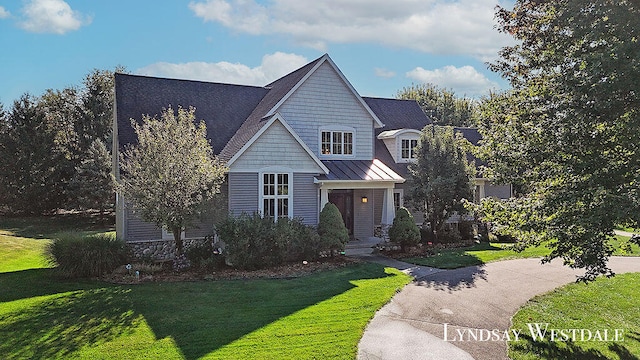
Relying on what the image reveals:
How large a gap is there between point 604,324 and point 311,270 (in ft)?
25.6

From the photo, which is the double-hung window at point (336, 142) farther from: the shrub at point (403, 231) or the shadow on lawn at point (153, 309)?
the shadow on lawn at point (153, 309)

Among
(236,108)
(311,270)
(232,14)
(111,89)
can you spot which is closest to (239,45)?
(232,14)

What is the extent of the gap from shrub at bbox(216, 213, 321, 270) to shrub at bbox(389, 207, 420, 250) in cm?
394

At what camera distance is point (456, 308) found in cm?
989

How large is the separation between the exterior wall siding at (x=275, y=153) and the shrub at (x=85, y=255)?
15.5 feet

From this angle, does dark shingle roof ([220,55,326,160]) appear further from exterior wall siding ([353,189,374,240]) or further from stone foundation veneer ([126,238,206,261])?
exterior wall siding ([353,189,374,240])

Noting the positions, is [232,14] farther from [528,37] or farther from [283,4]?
[528,37]

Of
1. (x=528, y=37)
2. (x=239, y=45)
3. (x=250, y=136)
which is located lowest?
(x=250, y=136)

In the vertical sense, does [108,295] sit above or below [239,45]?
below

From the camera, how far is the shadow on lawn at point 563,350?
7.53 metres

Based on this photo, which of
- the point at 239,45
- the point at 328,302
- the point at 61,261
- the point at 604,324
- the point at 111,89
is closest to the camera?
the point at 604,324

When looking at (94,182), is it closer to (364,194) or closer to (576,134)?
(364,194)

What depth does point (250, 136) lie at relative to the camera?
16.2 meters

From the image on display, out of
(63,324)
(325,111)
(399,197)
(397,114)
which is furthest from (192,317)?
(397,114)
